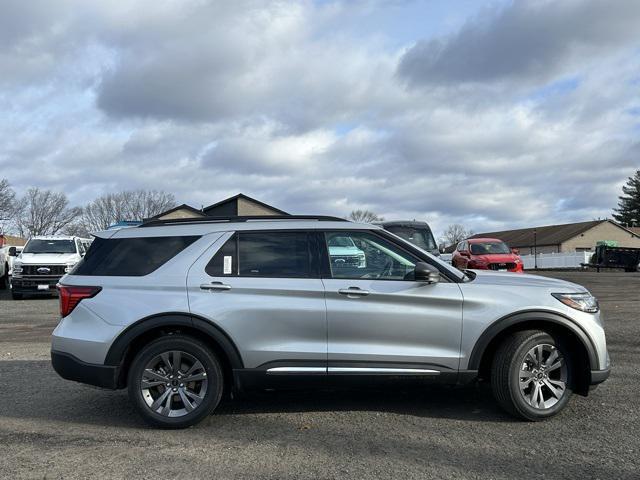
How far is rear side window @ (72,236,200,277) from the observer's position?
5.18 m

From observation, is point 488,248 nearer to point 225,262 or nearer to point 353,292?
point 353,292

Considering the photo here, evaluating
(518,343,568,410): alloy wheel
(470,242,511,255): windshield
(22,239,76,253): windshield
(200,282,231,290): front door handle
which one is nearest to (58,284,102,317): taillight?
(200,282,231,290): front door handle

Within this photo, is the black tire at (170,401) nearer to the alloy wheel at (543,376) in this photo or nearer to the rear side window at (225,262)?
the rear side window at (225,262)

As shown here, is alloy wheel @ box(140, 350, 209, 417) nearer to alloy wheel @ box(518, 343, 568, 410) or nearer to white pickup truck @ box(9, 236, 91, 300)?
alloy wheel @ box(518, 343, 568, 410)

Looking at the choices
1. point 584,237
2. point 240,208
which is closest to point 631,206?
point 584,237

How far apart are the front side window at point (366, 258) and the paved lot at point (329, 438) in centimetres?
132

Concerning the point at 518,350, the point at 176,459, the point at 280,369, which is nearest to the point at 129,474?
the point at 176,459

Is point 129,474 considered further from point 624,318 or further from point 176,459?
point 624,318

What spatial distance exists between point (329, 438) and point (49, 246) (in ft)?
55.0

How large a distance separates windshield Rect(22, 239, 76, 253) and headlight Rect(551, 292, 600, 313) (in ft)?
56.6

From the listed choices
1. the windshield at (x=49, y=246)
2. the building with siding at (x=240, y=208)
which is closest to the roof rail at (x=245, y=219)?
the windshield at (x=49, y=246)

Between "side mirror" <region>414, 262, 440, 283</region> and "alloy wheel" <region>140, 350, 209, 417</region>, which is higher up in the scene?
"side mirror" <region>414, 262, 440, 283</region>

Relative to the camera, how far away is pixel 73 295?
→ 5102 millimetres

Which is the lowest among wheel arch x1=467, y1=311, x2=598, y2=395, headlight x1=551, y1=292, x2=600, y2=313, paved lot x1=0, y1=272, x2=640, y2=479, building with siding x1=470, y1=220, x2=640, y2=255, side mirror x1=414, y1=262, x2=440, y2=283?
paved lot x1=0, y1=272, x2=640, y2=479
